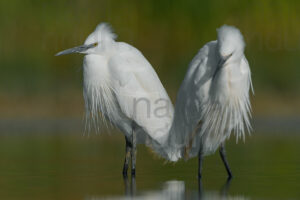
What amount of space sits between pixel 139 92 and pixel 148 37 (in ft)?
25.9

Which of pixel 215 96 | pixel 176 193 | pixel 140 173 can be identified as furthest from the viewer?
pixel 140 173

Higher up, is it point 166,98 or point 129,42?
point 129,42

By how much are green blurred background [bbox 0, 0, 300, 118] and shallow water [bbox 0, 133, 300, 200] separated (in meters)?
3.60

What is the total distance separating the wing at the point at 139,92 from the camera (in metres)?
7.66

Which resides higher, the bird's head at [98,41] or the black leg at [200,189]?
the bird's head at [98,41]

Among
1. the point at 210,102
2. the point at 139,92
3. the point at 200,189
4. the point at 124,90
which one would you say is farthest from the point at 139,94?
the point at 200,189

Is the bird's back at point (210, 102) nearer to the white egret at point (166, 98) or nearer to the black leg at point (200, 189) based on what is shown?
the white egret at point (166, 98)

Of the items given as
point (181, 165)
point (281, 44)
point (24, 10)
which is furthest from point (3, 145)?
point (281, 44)

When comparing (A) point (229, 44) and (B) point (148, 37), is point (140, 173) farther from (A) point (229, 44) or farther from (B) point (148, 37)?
(B) point (148, 37)

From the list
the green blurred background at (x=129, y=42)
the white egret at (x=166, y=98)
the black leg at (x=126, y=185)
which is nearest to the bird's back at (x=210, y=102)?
the white egret at (x=166, y=98)

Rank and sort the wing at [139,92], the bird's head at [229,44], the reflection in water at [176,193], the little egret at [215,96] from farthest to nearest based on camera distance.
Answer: the wing at [139,92] < the little egret at [215,96] < the bird's head at [229,44] < the reflection in water at [176,193]

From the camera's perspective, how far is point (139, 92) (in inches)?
308

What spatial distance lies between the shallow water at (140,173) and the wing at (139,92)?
497 millimetres

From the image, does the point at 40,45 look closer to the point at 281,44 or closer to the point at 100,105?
the point at 281,44
